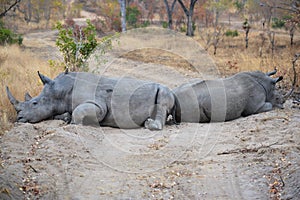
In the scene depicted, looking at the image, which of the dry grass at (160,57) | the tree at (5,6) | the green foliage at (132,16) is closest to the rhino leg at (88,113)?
the tree at (5,6)

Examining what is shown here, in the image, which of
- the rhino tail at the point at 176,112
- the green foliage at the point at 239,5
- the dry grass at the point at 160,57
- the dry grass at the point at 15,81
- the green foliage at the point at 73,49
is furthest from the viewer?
the green foliage at the point at 239,5

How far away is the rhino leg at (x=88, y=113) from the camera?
703 centimetres

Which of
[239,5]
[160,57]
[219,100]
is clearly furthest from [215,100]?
[239,5]

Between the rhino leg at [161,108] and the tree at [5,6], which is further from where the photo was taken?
the tree at [5,6]

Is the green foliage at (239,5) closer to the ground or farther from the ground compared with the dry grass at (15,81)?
farther from the ground

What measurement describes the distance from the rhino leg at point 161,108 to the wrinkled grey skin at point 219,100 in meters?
0.34

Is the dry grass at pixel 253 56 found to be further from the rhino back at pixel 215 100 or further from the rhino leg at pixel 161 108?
the rhino leg at pixel 161 108

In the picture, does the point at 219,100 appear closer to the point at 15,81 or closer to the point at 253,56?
the point at 15,81

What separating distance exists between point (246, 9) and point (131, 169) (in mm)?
33385

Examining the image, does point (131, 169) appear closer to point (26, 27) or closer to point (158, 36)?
point (158, 36)

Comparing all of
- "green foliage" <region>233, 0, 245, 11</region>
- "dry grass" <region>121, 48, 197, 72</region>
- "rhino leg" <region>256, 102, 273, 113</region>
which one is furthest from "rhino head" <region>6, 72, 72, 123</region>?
"green foliage" <region>233, 0, 245, 11</region>

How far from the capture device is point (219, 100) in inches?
317

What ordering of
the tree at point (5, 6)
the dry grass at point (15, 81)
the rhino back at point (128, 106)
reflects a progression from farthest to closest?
the tree at point (5, 6)
the dry grass at point (15, 81)
the rhino back at point (128, 106)

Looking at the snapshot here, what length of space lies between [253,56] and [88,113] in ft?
34.5
